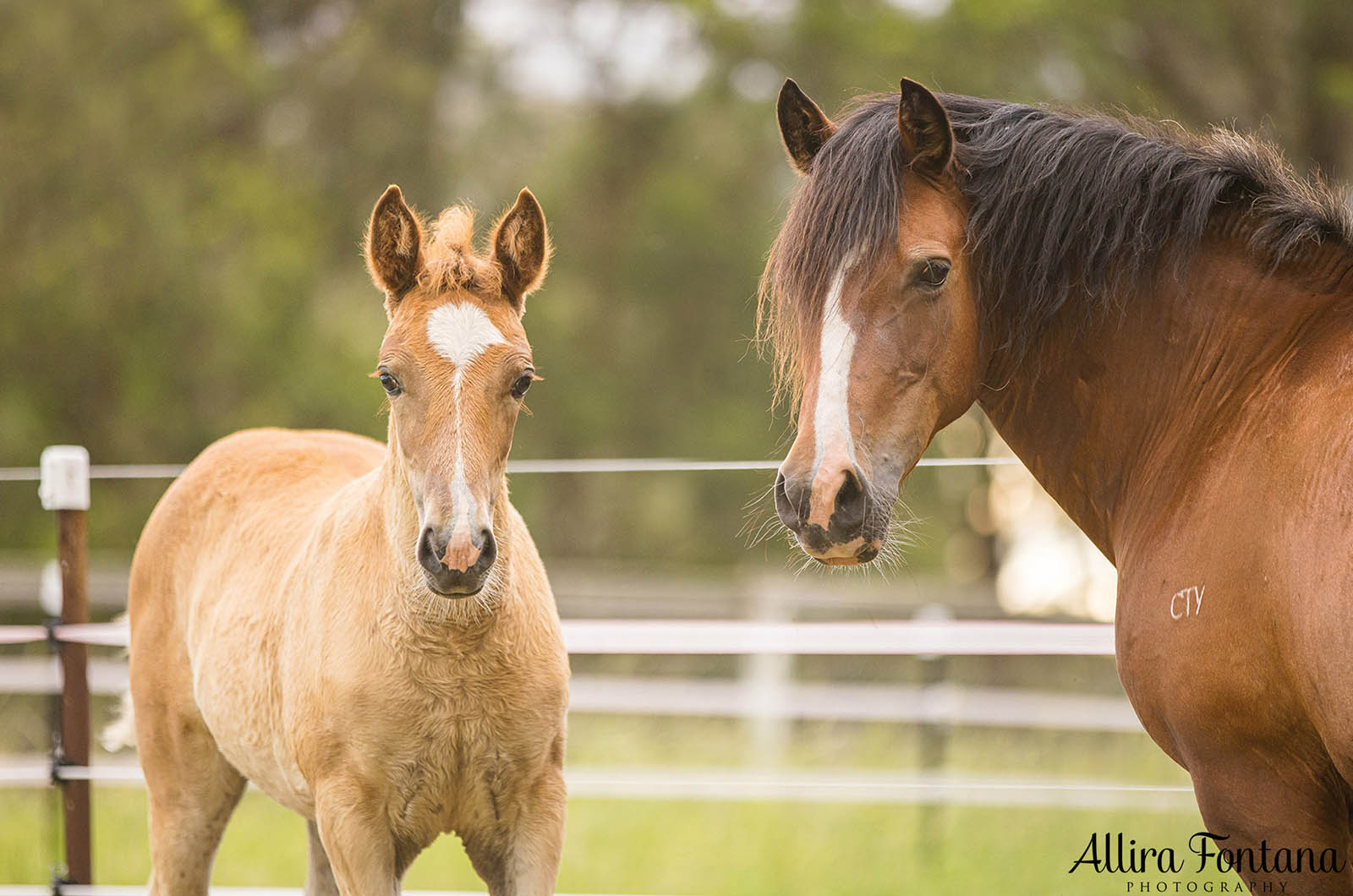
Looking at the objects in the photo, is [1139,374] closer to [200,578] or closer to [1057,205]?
[1057,205]

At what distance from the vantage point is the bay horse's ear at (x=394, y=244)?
2840 millimetres

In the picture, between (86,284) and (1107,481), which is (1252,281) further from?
(86,284)

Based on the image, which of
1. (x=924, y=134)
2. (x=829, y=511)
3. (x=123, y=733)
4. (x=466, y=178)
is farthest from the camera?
(x=466, y=178)

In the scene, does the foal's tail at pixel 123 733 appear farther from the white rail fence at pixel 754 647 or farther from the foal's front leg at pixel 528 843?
the foal's front leg at pixel 528 843

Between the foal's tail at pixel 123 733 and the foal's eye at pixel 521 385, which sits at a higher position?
the foal's eye at pixel 521 385

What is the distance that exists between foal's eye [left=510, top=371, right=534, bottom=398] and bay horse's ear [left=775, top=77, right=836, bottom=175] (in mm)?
736

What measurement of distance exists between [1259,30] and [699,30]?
22.0 feet

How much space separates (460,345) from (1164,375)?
1445mm

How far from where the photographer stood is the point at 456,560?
8.05 ft

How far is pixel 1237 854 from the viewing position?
86.3 inches

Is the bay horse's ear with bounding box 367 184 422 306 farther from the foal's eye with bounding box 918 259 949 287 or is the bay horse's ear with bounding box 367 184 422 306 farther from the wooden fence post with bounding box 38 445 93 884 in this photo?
the wooden fence post with bounding box 38 445 93 884

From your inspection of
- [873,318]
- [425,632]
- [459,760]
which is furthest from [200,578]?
[873,318]

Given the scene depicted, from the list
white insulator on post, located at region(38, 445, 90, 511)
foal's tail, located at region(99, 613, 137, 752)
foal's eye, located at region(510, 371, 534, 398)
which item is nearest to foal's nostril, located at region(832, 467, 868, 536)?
foal's eye, located at region(510, 371, 534, 398)

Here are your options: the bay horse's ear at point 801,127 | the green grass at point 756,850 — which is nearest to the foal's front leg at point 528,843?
the bay horse's ear at point 801,127
